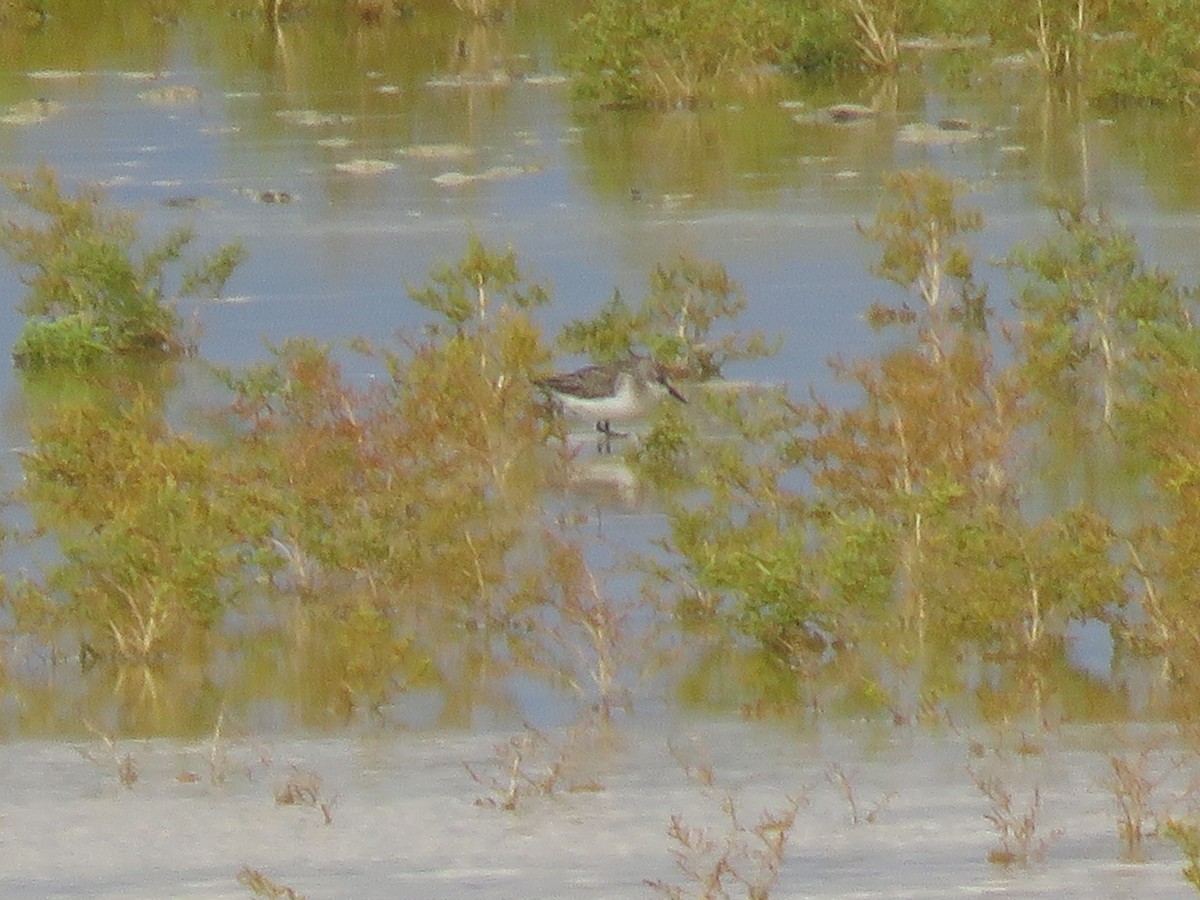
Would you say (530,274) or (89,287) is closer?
(89,287)

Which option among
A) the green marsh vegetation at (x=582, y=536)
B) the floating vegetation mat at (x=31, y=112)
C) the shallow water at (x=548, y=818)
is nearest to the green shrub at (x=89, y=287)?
the green marsh vegetation at (x=582, y=536)

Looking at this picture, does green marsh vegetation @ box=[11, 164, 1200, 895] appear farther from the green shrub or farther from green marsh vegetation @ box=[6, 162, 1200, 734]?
the green shrub

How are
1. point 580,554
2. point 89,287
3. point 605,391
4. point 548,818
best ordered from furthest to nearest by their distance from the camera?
point 89,287
point 605,391
point 580,554
point 548,818

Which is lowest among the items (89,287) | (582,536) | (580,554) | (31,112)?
(31,112)

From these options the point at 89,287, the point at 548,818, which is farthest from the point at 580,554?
the point at 89,287

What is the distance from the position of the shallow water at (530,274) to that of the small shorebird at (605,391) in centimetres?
32

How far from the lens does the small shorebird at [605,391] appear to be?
12023 millimetres

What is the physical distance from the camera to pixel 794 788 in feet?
22.8

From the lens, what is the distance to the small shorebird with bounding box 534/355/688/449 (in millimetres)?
12023

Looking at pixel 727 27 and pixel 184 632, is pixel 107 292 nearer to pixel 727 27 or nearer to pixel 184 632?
pixel 184 632

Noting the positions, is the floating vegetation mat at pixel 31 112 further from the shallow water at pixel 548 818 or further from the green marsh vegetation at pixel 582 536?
the shallow water at pixel 548 818

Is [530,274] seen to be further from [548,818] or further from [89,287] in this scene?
[548,818]

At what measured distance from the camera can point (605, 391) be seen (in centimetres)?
Result: 1203

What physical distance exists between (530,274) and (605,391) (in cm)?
290
